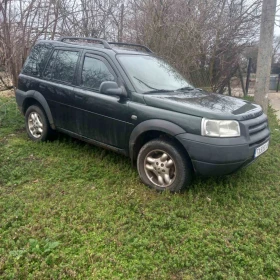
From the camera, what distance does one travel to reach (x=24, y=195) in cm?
353

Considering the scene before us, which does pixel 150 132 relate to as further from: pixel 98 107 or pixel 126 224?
pixel 126 224

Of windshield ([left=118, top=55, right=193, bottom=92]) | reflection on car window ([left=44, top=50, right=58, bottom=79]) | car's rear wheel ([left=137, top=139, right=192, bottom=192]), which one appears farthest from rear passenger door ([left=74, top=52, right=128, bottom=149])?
reflection on car window ([left=44, top=50, right=58, bottom=79])

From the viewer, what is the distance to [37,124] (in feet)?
17.2

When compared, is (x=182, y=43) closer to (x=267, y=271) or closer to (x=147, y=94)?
(x=147, y=94)

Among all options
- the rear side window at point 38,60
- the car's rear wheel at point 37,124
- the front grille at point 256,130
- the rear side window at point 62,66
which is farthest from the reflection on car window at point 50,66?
the front grille at point 256,130

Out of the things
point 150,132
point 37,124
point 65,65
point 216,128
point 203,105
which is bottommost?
point 37,124

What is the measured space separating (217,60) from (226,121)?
7780 millimetres

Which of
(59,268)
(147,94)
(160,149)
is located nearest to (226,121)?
(160,149)

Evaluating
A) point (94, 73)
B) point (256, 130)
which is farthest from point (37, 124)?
point (256, 130)

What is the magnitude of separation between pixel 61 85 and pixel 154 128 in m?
1.93

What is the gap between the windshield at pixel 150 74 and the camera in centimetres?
A: 400

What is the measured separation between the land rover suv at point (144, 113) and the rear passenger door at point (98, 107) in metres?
0.01

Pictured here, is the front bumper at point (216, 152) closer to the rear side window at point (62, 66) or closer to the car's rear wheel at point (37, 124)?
the rear side window at point (62, 66)

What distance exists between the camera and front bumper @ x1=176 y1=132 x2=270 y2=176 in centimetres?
324
